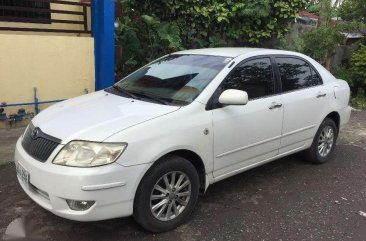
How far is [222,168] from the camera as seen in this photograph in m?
3.92

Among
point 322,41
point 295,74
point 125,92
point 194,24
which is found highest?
point 194,24

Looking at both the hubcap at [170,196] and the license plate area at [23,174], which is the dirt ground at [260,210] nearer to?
the hubcap at [170,196]

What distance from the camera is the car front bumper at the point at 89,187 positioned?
118 inches

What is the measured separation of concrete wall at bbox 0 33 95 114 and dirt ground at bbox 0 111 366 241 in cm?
133

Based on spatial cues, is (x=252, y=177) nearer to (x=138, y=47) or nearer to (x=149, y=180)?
(x=149, y=180)

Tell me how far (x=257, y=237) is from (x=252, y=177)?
4.70ft

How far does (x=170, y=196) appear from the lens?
3.49 meters

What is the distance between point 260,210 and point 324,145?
1903mm

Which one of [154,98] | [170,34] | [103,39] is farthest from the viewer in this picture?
[170,34]

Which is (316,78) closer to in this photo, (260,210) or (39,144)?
(260,210)

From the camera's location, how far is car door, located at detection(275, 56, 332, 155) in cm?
462

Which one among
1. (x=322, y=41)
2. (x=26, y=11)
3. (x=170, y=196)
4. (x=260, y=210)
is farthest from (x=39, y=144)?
(x=322, y=41)

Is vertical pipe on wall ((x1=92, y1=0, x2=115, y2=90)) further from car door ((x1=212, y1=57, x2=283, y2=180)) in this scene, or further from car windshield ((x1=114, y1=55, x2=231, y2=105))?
car door ((x1=212, y1=57, x2=283, y2=180))

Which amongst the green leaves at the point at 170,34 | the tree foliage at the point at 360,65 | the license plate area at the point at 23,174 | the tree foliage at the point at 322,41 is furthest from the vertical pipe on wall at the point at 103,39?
the tree foliage at the point at 360,65
